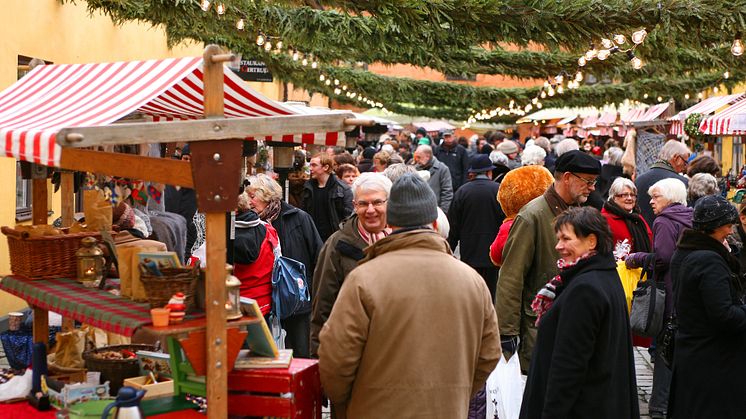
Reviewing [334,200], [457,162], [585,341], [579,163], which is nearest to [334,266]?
[585,341]

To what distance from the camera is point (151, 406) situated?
181 inches

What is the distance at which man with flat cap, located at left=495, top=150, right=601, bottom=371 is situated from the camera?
659 centimetres

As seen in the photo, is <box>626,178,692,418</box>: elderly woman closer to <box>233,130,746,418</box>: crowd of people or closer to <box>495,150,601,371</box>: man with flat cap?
<box>233,130,746,418</box>: crowd of people

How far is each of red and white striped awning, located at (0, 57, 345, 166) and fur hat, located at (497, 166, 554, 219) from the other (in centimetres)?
257

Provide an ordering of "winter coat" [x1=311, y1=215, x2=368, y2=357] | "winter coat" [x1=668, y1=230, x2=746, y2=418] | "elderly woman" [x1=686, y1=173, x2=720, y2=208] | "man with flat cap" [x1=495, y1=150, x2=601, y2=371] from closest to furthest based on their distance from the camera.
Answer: "winter coat" [x1=311, y1=215, x2=368, y2=357] → "winter coat" [x1=668, y1=230, x2=746, y2=418] → "man with flat cap" [x1=495, y1=150, x2=601, y2=371] → "elderly woman" [x1=686, y1=173, x2=720, y2=208]

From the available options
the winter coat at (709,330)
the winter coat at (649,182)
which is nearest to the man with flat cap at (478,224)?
the winter coat at (649,182)

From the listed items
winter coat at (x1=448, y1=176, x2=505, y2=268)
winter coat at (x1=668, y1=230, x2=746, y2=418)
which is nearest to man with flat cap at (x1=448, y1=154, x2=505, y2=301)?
winter coat at (x1=448, y1=176, x2=505, y2=268)

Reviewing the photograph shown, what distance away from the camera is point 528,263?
6.65 meters

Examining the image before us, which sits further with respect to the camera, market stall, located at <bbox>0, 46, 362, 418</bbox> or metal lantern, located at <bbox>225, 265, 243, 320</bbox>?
metal lantern, located at <bbox>225, 265, 243, 320</bbox>

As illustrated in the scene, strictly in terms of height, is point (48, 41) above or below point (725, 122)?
above

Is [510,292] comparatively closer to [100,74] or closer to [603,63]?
[100,74]

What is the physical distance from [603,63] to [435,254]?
483 inches

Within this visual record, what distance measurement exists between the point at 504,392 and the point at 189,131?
328cm

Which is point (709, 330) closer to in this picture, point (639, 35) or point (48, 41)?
point (639, 35)
